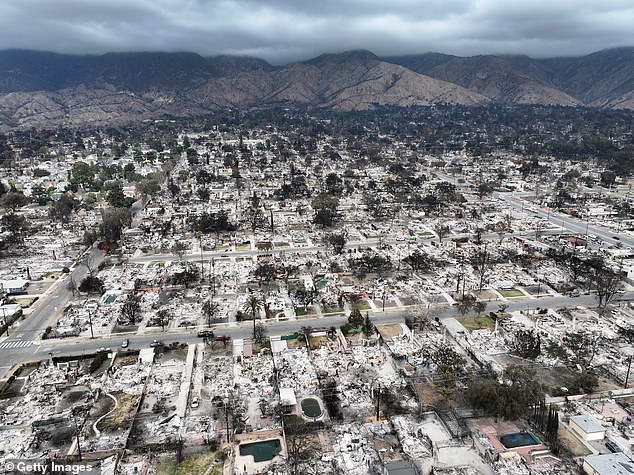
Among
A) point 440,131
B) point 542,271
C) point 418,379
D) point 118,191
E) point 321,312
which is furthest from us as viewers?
point 440,131

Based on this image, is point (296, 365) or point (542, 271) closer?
point (296, 365)

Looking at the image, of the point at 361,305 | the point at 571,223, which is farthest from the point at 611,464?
the point at 571,223

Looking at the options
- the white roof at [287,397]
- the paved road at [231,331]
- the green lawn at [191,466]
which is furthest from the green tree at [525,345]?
the green lawn at [191,466]

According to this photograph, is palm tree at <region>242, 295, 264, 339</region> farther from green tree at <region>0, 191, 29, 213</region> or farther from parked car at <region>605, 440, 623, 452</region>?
green tree at <region>0, 191, 29, 213</region>

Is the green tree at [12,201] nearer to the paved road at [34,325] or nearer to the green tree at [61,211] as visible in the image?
the green tree at [61,211]

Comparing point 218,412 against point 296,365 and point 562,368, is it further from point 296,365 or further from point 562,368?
point 562,368

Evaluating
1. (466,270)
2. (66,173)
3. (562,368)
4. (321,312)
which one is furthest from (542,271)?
(66,173)
